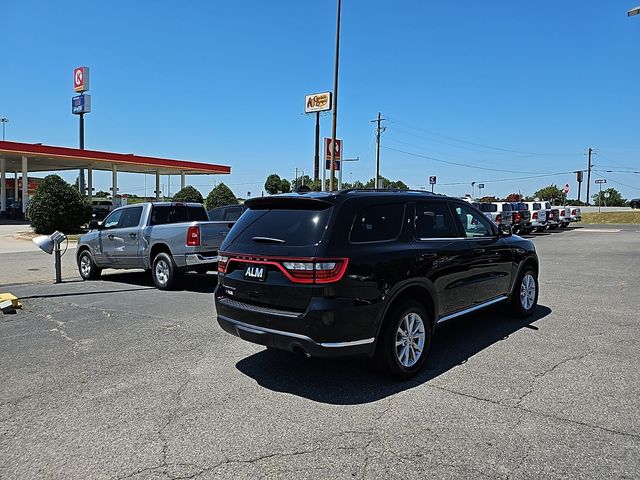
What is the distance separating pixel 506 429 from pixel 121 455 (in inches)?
107

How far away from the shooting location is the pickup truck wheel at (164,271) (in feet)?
32.5

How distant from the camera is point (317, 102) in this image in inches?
1522

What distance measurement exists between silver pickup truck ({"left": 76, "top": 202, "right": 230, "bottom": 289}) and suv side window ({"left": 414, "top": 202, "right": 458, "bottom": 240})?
5373 mm

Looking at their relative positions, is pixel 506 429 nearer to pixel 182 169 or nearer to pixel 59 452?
pixel 59 452

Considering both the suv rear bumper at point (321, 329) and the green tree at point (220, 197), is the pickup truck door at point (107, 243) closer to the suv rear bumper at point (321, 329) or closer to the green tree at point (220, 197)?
the suv rear bumper at point (321, 329)

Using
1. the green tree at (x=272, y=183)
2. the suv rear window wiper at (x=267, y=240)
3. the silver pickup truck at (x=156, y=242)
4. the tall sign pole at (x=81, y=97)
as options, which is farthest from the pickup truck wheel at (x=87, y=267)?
the green tree at (x=272, y=183)

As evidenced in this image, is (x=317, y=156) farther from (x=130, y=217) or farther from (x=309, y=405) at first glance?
(x=309, y=405)

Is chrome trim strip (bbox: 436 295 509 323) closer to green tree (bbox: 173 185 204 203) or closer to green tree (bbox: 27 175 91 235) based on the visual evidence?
green tree (bbox: 27 175 91 235)

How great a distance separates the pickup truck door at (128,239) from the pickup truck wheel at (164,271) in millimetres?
658

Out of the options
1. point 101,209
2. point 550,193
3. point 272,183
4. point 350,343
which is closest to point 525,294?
point 350,343

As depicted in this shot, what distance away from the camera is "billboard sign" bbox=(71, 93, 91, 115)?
49250mm

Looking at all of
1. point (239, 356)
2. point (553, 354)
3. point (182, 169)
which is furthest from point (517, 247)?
point (182, 169)

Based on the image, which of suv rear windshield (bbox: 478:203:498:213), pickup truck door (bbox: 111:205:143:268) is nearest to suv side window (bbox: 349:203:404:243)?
pickup truck door (bbox: 111:205:143:268)

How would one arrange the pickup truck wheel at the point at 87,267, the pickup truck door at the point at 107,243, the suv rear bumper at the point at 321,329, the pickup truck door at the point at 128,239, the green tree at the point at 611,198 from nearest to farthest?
the suv rear bumper at the point at 321,329, the pickup truck door at the point at 128,239, the pickup truck door at the point at 107,243, the pickup truck wheel at the point at 87,267, the green tree at the point at 611,198
